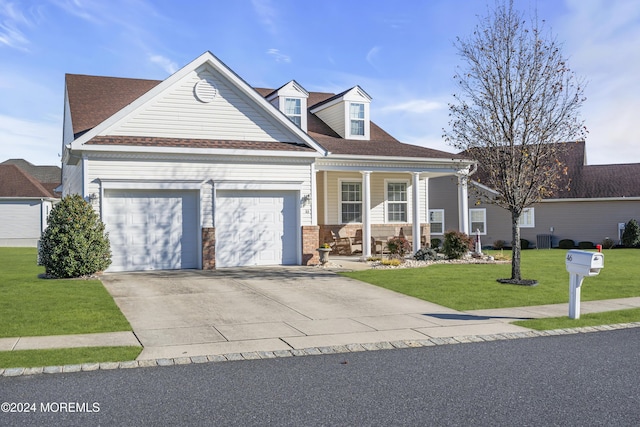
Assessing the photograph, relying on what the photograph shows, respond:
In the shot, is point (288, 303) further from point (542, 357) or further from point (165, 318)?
point (542, 357)

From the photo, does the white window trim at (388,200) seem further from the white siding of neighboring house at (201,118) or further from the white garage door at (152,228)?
the white garage door at (152,228)

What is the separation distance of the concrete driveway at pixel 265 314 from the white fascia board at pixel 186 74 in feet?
13.8

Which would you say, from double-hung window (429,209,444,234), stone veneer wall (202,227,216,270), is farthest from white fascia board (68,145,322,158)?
double-hung window (429,209,444,234)

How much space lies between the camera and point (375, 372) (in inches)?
293

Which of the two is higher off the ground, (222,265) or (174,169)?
(174,169)

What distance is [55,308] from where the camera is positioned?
1160 centimetres

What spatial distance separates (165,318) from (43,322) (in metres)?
2.03

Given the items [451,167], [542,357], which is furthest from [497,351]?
[451,167]

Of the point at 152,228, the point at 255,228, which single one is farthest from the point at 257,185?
the point at 152,228

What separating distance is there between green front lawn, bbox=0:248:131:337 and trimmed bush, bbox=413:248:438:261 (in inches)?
427

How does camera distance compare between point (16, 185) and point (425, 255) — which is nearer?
point (425, 255)

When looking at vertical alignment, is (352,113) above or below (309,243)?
above

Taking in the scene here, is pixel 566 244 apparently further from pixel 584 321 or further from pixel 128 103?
pixel 584 321

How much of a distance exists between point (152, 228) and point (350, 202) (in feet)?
29.5
